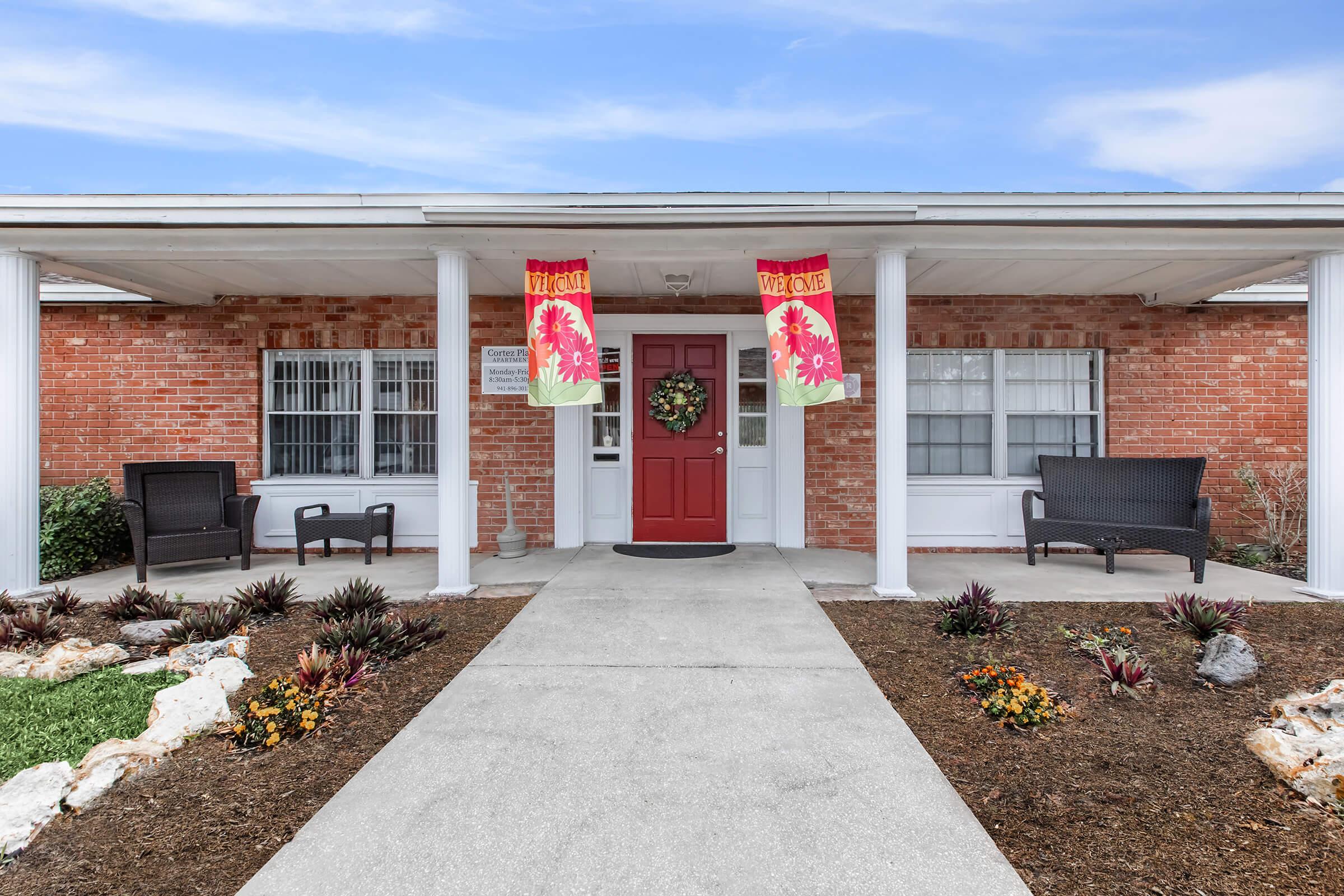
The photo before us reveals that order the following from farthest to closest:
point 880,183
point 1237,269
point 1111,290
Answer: point 1111,290 → point 1237,269 → point 880,183

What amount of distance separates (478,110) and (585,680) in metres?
12.2

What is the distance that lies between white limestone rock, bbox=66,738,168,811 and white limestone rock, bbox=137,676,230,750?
65mm

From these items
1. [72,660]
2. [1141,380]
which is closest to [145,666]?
[72,660]

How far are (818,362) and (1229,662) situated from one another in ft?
9.42

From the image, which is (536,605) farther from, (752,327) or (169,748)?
(752,327)

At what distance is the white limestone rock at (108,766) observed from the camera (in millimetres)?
2207

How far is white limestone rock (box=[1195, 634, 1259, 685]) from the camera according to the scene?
10.4 ft

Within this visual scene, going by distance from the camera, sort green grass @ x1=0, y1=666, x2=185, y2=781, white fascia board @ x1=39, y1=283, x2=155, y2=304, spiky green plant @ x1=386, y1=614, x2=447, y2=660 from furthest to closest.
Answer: white fascia board @ x1=39, y1=283, x2=155, y2=304
spiky green plant @ x1=386, y1=614, x2=447, y2=660
green grass @ x1=0, y1=666, x2=185, y2=781

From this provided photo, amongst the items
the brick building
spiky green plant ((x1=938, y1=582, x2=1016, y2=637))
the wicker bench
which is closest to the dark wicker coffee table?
the brick building

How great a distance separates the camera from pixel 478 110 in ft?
39.8

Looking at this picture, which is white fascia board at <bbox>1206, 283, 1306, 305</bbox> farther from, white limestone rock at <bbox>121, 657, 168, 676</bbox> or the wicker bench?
white limestone rock at <bbox>121, 657, 168, 676</bbox>

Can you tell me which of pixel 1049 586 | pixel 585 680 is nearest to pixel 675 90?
pixel 1049 586

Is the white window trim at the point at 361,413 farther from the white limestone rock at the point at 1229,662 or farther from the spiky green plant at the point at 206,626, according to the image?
the white limestone rock at the point at 1229,662

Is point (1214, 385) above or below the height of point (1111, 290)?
below
